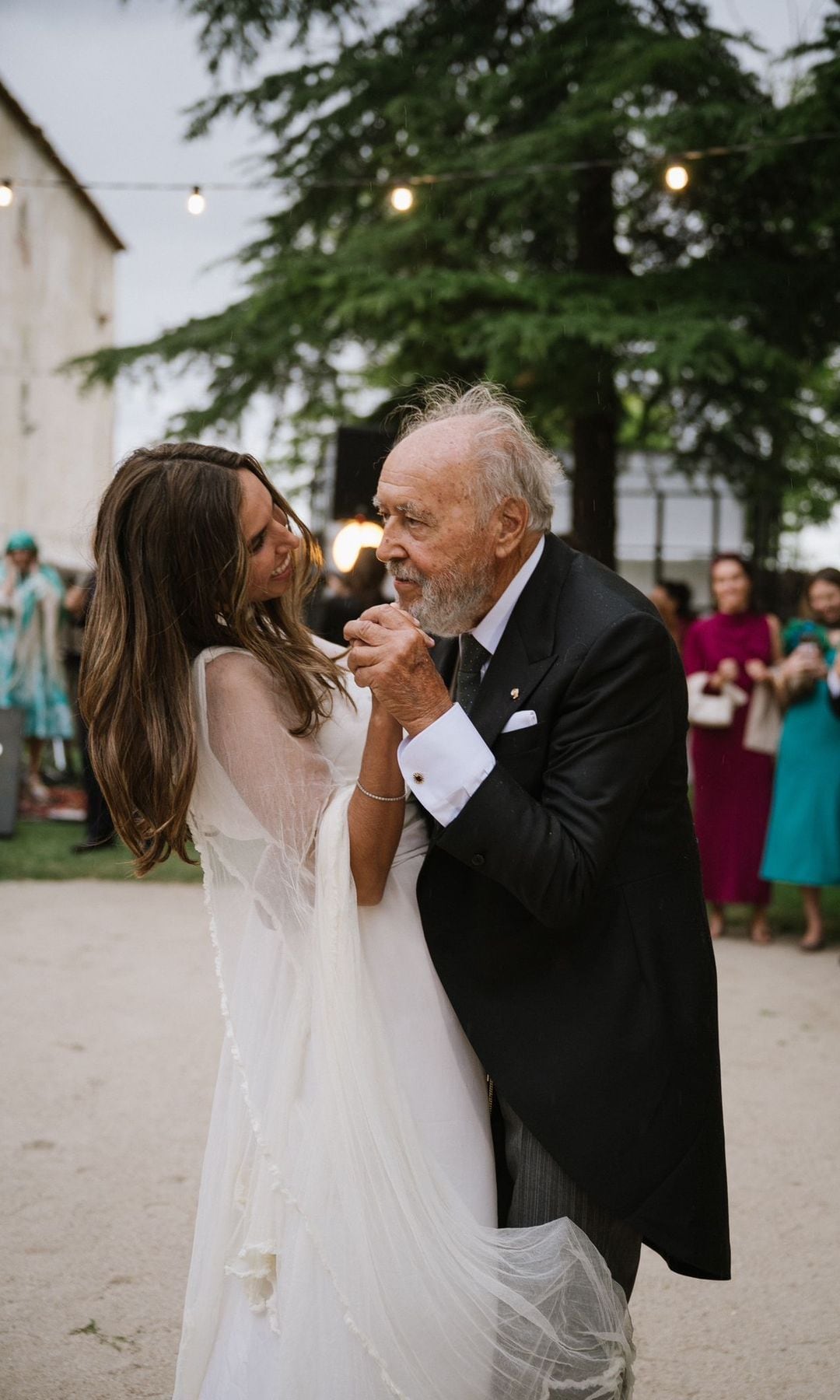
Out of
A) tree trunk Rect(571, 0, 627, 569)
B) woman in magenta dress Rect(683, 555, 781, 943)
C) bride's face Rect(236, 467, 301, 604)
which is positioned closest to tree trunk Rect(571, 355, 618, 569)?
tree trunk Rect(571, 0, 627, 569)

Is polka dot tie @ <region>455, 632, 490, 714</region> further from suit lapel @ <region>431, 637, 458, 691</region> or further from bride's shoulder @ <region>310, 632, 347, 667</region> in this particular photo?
bride's shoulder @ <region>310, 632, 347, 667</region>

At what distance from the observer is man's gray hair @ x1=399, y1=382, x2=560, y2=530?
7.47ft

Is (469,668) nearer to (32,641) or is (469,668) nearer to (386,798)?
(386,798)

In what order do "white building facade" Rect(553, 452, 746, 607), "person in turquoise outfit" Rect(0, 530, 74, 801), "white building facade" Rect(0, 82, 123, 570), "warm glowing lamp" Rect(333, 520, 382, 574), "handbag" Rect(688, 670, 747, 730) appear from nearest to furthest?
Answer: "handbag" Rect(688, 670, 747, 730)
"warm glowing lamp" Rect(333, 520, 382, 574)
"person in turquoise outfit" Rect(0, 530, 74, 801)
"white building facade" Rect(553, 452, 746, 607)
"white building facade" Rect(0, 82, 123, 570)

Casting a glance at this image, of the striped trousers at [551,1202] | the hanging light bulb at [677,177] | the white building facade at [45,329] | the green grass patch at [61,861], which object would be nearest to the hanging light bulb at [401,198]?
the hanging light bulb at [677,177]

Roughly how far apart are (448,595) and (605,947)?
0.68 meters

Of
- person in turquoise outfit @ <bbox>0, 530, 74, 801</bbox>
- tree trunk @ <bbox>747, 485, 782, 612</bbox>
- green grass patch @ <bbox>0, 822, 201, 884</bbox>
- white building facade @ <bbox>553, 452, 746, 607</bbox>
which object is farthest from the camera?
white building facade @ <bbox>553, 452, 746, 607</bbox>

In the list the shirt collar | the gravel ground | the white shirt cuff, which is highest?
the shirt collar

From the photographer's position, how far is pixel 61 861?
32.7 ft

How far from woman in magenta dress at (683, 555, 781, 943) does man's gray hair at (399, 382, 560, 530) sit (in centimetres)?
591

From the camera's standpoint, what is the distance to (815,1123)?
509 cm

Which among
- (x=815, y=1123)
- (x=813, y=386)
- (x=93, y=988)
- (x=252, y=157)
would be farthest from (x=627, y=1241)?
(x=252, y=157)

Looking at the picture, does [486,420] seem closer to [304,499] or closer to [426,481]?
[426,481]

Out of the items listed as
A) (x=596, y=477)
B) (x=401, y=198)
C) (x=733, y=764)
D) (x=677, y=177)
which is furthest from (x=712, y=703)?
(x=596, y=477)
